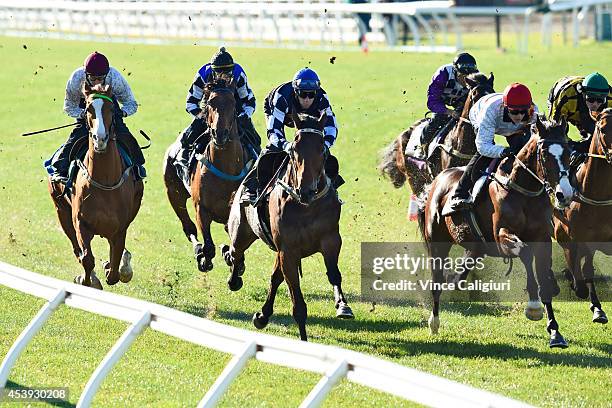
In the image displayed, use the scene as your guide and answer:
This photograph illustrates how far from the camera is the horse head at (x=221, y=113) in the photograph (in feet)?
36.7

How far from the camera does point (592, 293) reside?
10539mm

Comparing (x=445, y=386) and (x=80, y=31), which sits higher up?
(x=445, y=386)

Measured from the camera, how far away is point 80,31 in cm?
3538

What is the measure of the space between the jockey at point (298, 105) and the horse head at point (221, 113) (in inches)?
45.5

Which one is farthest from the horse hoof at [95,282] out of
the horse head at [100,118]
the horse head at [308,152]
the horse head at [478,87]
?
the horse head at [478,87]

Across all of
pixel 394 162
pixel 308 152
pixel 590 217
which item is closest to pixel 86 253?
pixel 308 152

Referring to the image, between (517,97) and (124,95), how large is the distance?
12.6 ft

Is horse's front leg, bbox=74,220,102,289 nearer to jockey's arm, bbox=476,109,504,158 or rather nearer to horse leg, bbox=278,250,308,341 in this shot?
horse leg, bbox=278,250,308,341

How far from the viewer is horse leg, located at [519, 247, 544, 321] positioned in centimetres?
931

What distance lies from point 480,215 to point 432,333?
3.47 feet

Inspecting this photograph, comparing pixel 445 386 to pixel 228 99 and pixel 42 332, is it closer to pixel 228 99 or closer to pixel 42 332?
pixel 42 332

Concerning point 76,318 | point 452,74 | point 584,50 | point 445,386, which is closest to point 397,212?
point 452,74

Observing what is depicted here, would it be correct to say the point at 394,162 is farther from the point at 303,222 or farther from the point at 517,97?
the point at 303,222

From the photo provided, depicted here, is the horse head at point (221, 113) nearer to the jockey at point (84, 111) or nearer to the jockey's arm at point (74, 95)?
the jockey at point (84, 111)
